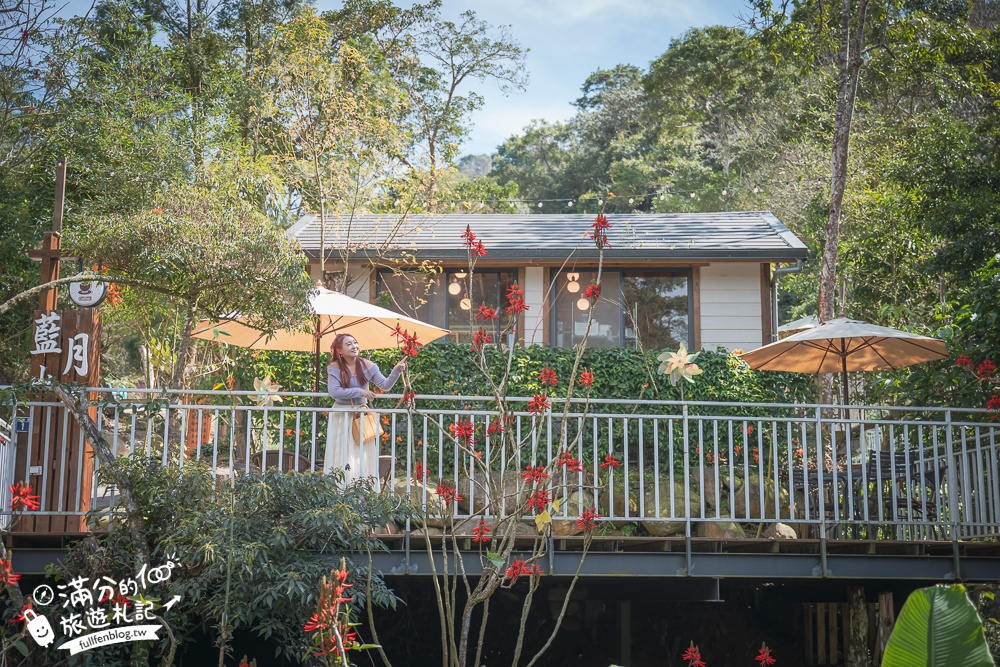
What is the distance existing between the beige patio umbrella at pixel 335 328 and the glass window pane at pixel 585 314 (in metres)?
4.21

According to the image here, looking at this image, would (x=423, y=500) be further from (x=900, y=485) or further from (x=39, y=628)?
(x=900, y=485)

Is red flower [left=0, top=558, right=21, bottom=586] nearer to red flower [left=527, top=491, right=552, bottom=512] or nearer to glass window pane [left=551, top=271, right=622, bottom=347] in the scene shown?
red flower [left=527, top=491, right=552, bottom=512]

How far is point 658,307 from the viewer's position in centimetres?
1287

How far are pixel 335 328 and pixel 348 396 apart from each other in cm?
183

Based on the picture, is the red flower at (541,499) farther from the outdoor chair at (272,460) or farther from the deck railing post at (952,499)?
the deck railing post at (952,499)

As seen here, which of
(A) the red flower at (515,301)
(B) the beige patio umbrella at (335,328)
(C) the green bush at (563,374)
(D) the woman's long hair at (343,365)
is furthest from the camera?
(C) the green bush at (563,374)

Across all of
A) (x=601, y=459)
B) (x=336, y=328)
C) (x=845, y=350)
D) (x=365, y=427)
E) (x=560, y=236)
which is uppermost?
(x=560, y=236)

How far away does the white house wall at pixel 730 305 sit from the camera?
1251cm

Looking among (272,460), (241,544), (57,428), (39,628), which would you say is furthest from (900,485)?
(39,628)

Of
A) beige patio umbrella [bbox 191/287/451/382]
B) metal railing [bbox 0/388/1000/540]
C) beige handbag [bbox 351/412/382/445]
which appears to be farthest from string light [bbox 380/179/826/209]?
beige handbag [bbox 351/412/382/445]

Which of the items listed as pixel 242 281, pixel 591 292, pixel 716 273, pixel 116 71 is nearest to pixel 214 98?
pixel 116 71

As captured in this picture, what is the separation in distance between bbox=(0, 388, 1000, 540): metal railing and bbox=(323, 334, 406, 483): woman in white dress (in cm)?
2

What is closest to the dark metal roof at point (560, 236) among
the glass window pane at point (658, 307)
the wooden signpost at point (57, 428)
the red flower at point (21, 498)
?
the glass window pane at point (658, 307)

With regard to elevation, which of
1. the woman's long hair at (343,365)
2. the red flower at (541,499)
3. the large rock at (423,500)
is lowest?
the large rock at (423,500)
